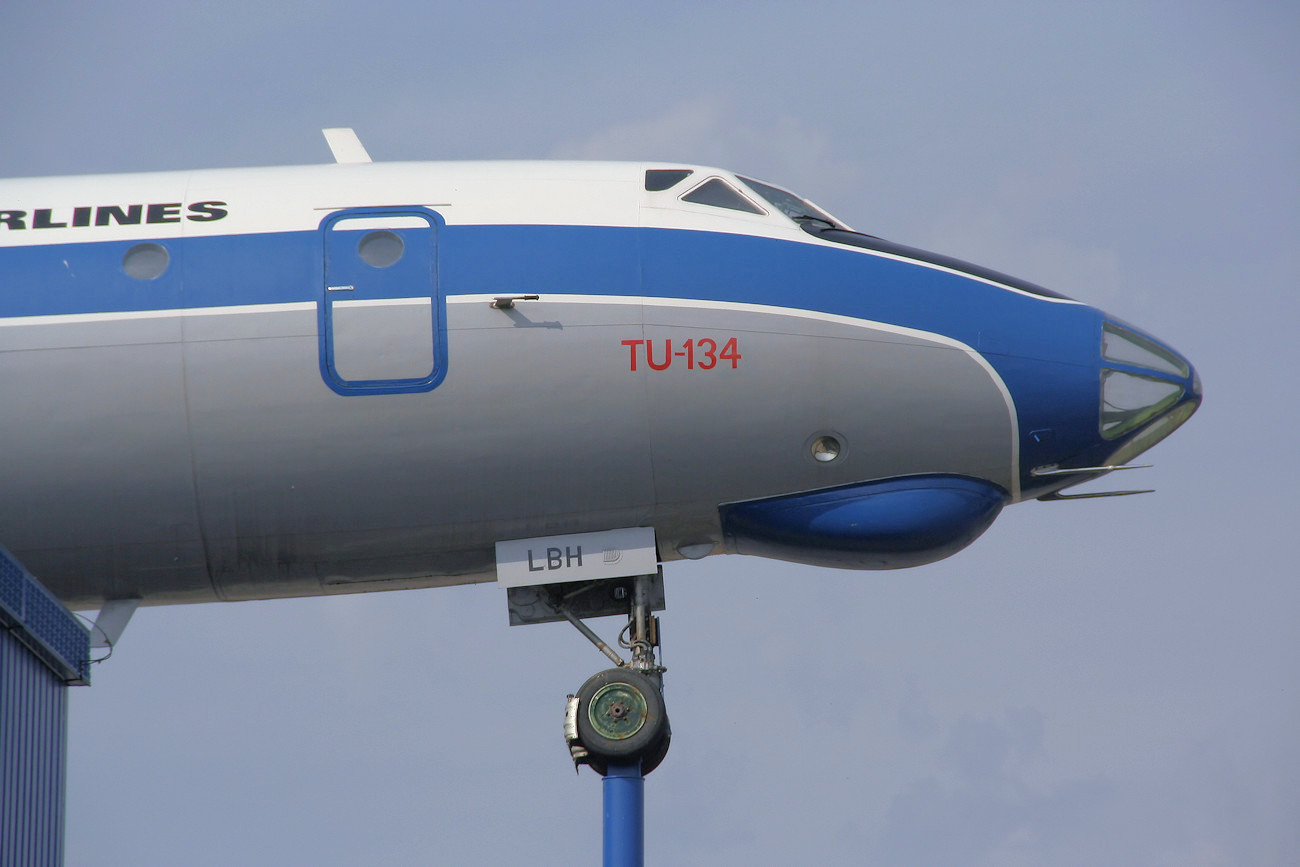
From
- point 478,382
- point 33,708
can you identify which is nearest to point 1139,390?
point 478,382

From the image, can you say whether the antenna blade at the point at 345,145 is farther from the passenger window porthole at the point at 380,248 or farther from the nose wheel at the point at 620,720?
the nose wheel at the point at 620,720

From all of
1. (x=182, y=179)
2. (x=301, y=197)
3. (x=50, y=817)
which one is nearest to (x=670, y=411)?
(x=301, y=197)

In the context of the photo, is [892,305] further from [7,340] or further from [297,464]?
[7,340]

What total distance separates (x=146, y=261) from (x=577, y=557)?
4.96m

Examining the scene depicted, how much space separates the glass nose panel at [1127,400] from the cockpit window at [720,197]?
3.82 meters

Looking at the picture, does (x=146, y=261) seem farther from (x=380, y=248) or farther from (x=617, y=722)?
(x=617, y=722)

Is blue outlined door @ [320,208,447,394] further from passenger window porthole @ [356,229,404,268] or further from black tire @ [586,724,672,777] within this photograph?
black tire @ [586,724,672,777]

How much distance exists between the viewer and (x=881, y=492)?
19.3 m

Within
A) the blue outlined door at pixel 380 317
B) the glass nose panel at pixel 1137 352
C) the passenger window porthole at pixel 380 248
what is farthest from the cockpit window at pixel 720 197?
the glass nose panel at pixel 1137 352

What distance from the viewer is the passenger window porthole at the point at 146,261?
62.1 ft

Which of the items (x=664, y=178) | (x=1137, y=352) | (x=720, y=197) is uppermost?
(x=664, y=178)

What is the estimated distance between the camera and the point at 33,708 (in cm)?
1964

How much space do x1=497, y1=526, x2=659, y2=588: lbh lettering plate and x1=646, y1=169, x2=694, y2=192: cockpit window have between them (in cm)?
340

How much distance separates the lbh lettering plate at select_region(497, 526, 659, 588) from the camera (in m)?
19.3
